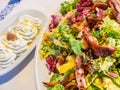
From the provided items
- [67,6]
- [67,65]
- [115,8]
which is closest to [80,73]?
[67,65]

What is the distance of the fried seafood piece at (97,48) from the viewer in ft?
A: 4.77

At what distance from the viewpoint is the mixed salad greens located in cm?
144

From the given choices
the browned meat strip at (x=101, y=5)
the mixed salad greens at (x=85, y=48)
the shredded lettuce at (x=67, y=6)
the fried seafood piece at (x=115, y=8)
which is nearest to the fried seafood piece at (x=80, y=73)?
the mixed salad greens at (x=85, y=48)

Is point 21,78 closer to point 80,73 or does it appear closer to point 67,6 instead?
point 80,73

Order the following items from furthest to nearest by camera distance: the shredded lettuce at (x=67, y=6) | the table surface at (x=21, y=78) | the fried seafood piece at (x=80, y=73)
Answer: the shredded lettuce at (x=67, y=6), the table surface at (x=21, y=78), the fried seafood piece at (x=80, y=73)

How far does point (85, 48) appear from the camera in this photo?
1.55 m

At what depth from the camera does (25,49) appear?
6.08 ft

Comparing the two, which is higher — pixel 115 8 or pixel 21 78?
pixel 115 8

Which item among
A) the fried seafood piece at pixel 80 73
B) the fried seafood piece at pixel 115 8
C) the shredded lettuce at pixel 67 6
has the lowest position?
the fried seafood piece at pixel 80 73

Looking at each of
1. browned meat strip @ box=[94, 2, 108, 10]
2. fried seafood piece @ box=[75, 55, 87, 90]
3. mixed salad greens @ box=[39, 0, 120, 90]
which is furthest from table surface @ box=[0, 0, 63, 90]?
browned meat strip @ box=[94, 2, 108, 10]

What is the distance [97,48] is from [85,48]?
89 mm

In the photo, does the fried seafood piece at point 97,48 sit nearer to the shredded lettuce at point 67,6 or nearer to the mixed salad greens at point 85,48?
the mixed salad greens at point 85,48

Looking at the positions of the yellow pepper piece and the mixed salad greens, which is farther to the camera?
the yellow pepper piece

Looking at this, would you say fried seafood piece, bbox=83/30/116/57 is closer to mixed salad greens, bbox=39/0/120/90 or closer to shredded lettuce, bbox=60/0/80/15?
mixed salad greens, bbox=39/0/120/90
